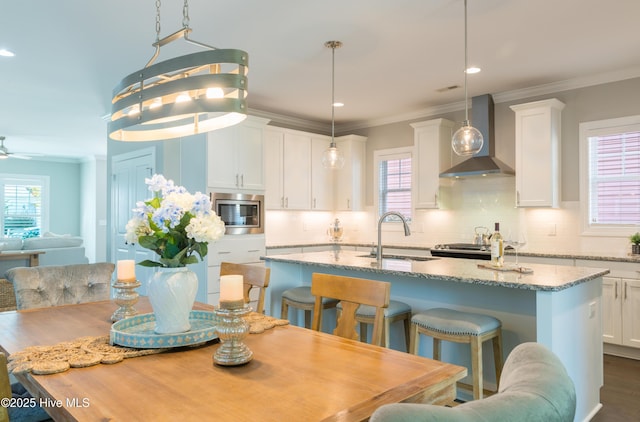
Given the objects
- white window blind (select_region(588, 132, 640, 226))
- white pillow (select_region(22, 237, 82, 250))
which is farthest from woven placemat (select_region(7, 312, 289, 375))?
white pillow (select_region(22, 237, 82, 250))

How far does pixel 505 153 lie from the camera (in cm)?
511

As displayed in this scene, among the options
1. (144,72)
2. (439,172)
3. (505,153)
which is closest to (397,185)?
(439,172)

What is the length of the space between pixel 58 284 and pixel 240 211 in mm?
2627

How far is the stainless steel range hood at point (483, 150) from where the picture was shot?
15.9ft

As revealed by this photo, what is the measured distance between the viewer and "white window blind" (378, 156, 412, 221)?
6047mm

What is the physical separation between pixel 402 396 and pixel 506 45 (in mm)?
3364

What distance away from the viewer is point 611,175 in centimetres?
442

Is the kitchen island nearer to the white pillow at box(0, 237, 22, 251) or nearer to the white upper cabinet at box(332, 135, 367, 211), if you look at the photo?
the white upper cabinet at box(332, 135, 367, 211)

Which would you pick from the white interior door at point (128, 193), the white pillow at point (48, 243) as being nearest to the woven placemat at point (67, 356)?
the white interior door at point (128, 193)

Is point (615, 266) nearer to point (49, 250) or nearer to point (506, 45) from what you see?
point (506, 45)

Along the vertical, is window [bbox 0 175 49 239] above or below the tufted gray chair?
above

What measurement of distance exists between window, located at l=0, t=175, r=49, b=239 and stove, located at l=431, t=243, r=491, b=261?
9.43m

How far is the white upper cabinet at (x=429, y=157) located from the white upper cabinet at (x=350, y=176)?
997mm

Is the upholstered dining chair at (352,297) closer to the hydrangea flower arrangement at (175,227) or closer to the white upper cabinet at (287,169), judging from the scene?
the hydrangea flower arrangement at (175,227)
